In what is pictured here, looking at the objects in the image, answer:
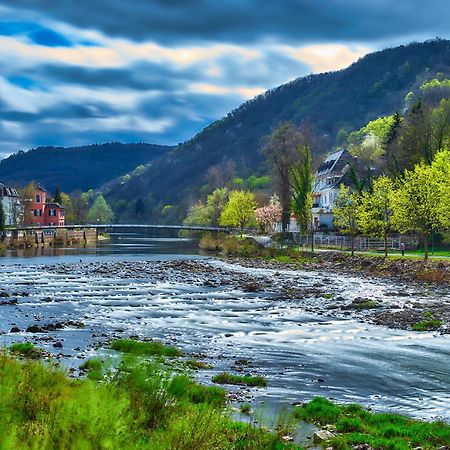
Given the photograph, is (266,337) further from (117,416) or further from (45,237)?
(45,237)

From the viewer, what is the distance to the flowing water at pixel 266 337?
1623 cm

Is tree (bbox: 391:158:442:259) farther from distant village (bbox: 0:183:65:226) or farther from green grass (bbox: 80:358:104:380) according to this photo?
distant village (bbox: 0:183:65:226)

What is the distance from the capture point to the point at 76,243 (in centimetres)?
12738

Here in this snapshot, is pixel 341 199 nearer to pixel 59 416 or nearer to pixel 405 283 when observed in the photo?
pixel 405 283

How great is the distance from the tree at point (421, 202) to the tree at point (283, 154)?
30.4 meters

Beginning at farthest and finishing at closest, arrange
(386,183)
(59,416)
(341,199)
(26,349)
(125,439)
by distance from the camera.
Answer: (341,199) < (386,183) < (26,349) < (59,416) < (125,439)

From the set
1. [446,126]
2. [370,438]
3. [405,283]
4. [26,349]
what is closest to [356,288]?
[405,283]

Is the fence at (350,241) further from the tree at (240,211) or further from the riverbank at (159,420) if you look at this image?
the riverbank at (159,420)

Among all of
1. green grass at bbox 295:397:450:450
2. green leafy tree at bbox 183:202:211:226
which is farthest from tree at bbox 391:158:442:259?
green leafy tree at bbox 183:202:211:226

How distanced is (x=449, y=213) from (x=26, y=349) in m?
43.9

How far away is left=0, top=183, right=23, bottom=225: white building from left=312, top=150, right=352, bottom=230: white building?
72414 mm

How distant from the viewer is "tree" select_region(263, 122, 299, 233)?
8681 cm

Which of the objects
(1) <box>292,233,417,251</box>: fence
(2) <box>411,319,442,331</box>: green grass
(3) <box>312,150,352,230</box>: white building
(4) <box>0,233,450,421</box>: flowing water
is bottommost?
(4) <box>0,233,450,421</box>: flowing water

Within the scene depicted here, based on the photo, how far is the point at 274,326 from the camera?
26.6 meters
